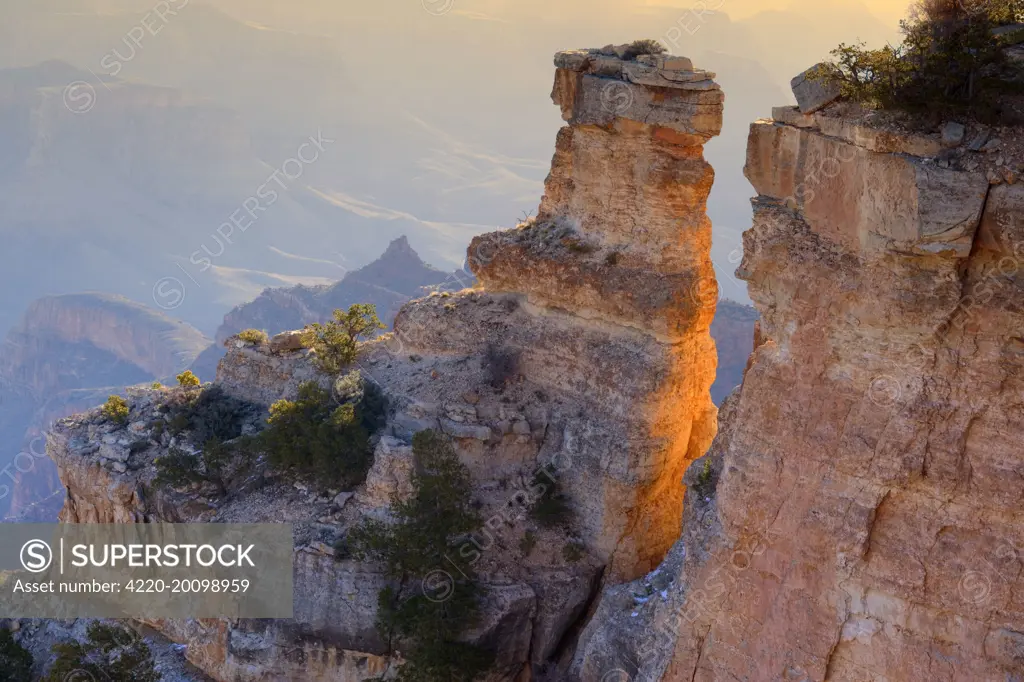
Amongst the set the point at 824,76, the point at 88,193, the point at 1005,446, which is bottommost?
the point at 88,193

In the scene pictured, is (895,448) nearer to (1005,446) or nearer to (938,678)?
(1005,446)

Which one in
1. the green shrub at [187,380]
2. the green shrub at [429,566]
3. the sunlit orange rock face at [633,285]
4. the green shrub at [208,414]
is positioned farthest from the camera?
the green shrub at [187,380]

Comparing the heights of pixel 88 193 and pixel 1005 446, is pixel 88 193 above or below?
below

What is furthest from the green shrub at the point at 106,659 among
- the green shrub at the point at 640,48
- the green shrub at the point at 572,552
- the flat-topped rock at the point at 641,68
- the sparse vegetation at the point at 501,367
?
the green shrub at the point at 640,48

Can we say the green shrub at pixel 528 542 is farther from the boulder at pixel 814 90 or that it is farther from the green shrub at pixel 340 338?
the boulder at pixel 814 90

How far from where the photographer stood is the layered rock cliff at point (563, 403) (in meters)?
22.9

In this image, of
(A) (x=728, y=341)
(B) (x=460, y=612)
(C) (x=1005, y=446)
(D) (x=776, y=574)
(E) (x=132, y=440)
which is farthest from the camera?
(A) (x=728, y=341)

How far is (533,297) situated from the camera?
25328mm

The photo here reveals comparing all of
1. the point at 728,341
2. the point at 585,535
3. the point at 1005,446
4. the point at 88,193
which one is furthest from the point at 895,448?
the point at 88,193

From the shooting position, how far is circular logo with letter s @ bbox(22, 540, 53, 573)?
1144 inches

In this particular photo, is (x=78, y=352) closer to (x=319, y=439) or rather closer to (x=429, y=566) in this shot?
(x=319, y=439)

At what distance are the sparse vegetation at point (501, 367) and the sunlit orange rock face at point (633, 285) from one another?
31.6 inches

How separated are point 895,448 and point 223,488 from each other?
1646 centimetres

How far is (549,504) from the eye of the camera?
24.1m
